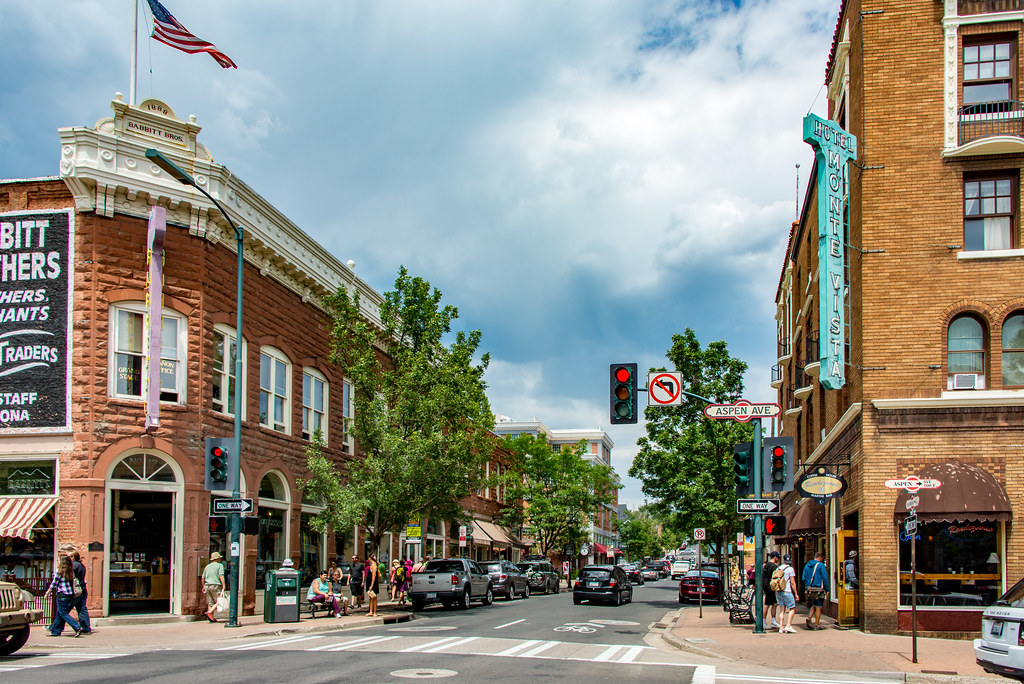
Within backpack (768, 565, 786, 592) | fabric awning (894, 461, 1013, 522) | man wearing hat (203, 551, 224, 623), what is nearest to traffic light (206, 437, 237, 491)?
man wearing hat (203, 551, 224, 623)

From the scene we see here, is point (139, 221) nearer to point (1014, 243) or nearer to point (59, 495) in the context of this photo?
point (59, 495)

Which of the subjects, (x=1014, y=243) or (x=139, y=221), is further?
(x=139, y=221)

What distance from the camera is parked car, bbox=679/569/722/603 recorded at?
3762cm

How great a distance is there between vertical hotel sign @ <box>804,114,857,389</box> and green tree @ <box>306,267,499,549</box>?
11552 millimetres

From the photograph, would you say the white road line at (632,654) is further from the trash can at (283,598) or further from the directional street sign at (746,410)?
the trash can at (283,598)

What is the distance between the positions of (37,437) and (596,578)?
19.2 meters

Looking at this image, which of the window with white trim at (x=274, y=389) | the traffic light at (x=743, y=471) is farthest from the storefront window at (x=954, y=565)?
the window with white trim at (x=274, y=389)

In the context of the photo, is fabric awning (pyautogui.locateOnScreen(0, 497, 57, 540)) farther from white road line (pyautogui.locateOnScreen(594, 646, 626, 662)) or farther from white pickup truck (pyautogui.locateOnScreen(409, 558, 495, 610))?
white road line (pyautogui.locateOnScreen(594, 646, 626, 662))

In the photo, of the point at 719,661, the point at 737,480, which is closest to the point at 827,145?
the point at 737,480

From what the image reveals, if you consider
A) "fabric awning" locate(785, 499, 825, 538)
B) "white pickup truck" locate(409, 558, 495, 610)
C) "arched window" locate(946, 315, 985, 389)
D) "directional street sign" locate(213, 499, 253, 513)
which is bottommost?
"white pickup truck" locate(409, 558, 495, 610)

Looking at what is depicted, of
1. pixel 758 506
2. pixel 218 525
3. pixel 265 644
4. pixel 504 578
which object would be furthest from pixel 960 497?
pixel 504 578

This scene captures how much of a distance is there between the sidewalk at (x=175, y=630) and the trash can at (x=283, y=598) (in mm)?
307

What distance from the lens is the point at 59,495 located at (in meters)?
21.2

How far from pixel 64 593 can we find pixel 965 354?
19.5 m
